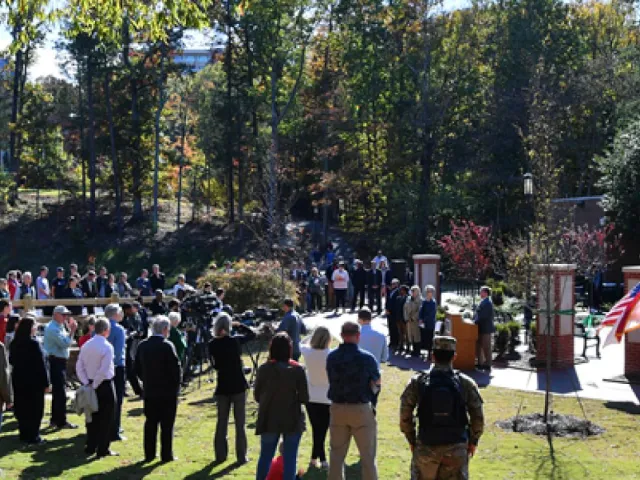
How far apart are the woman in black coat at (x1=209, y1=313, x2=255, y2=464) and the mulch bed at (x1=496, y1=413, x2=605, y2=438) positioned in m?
4.28

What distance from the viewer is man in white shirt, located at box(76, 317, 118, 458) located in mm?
9945

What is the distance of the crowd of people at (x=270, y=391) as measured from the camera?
6.62 meters

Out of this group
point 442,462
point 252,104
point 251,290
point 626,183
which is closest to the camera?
point 442,462

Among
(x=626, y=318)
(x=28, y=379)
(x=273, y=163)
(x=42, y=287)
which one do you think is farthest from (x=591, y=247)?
(x=28, y=379)

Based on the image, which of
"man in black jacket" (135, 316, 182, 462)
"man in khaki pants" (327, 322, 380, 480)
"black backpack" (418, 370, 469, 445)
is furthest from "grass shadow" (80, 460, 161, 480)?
"black backpack" (418, 370, 469, 445)

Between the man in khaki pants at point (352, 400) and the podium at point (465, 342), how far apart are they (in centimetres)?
948

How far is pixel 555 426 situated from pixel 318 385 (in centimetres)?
465

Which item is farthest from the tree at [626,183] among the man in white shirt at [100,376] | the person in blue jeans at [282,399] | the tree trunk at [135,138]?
the person in blue jeans at [282,399]

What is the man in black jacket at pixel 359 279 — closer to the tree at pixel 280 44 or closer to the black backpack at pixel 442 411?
the tree at pixel 280 44

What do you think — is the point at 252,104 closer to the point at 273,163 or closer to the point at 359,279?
the point at 273,163

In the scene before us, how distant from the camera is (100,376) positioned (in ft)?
32.8

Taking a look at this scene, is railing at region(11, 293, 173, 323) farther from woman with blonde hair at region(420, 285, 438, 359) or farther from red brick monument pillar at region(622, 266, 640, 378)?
red brick monument pillar at region(622, 266, 640, 378)

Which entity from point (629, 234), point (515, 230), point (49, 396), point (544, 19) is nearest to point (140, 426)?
point (49, 396)

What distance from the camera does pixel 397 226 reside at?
4200cm
